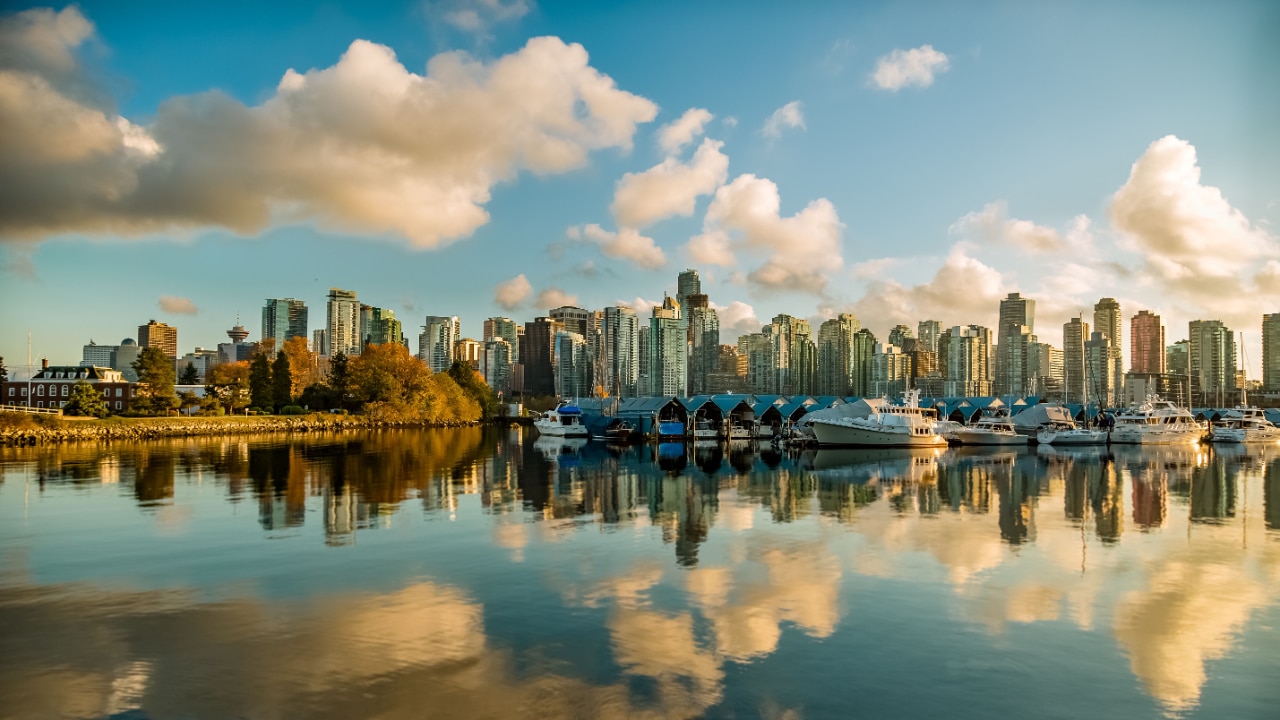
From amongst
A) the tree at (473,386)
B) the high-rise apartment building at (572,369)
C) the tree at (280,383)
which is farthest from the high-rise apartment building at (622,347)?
the tree at (280,383)

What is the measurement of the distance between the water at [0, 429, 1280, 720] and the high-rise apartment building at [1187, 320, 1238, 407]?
577 feet

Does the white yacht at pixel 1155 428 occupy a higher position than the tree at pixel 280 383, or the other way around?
the tree at pixel 280 383

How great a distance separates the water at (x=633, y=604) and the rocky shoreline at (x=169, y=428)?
45.4 metres

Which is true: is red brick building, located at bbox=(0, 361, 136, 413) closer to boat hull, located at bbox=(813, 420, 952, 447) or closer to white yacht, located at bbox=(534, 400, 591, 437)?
white yacht, located at bbox=(534, 400, 591, 437)

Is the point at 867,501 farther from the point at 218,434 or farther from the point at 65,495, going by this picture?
the point at 218,434

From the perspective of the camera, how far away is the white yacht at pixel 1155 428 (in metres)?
83.7

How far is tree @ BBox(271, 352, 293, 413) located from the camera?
11400 centimetres

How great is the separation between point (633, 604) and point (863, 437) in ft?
197

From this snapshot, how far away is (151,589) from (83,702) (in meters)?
Answer: 7.28

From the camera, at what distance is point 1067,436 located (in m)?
81.5

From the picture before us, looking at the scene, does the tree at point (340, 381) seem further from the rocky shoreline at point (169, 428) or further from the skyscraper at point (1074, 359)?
the skyscraper at point (1074, 359)

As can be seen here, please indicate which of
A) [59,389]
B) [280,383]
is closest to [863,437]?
[280,383]

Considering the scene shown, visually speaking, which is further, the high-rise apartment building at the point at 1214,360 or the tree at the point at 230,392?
the high-rise apartment building at the point at 1214,360

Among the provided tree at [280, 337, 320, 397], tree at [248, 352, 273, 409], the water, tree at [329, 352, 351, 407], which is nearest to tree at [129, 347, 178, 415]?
tree at [248, 352, 273, 409]
